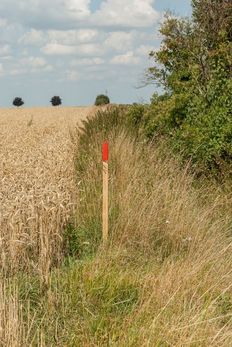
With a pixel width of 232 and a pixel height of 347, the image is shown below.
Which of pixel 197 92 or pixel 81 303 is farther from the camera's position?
pixel 197 92

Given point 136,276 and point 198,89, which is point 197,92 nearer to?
point 198,89

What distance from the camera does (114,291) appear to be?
18.1ft

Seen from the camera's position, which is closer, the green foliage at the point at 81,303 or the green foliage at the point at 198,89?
the green foliage at the point at 81,303

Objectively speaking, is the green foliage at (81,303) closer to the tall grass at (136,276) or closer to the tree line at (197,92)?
the tall grass at (136,276)

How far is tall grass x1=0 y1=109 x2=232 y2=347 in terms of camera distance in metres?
4.60

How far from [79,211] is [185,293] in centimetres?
342

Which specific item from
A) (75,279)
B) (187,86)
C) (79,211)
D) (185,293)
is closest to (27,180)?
(79,211)

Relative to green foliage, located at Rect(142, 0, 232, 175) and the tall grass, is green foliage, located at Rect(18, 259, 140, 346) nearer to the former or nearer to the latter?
the tall grass

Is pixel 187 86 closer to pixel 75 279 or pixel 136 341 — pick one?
pixel 75 279

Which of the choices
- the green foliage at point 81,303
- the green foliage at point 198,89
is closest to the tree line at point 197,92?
the green foliage at point 198,89

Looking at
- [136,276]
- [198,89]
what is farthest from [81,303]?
[198,89]

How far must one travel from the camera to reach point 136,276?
19.3 feet

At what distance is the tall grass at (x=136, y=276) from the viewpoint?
4602 mm

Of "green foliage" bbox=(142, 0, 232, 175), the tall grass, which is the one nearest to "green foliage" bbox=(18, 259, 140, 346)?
the tall grass
